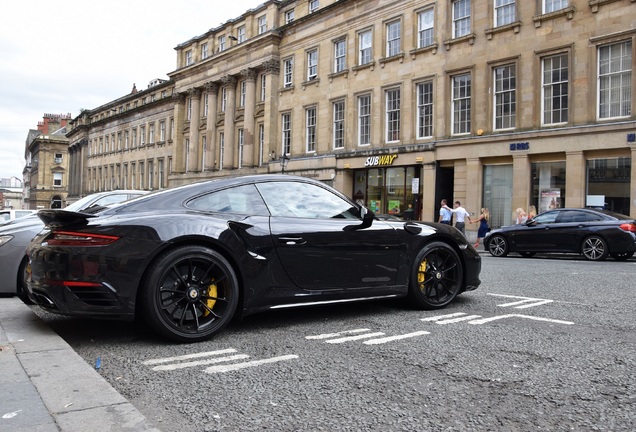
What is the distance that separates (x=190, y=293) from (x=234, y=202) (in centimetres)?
93

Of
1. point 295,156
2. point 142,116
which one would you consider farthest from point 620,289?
point 142,116

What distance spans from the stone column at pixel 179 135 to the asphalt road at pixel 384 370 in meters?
46.1

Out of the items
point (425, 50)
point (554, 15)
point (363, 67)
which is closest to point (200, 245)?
point (554, 15)

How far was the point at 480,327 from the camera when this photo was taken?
15.6 ft

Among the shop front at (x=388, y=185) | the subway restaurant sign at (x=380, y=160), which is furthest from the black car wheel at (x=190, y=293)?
the subway restaurant sign at (x=380, y=160)

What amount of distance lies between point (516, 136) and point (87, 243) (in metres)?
21.3

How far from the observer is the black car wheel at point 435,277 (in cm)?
548

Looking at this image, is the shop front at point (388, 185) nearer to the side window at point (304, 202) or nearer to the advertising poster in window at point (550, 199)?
the advertising poster in window at point (550, 199)

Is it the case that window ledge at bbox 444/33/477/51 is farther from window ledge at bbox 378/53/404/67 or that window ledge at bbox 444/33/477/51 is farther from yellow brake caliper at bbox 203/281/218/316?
yellow brake caliper at bbox 203/281/218/316

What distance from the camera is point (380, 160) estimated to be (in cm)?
2847

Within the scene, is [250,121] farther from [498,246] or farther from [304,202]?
[304,202]

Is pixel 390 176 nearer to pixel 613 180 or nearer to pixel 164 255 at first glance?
pixel 613 180

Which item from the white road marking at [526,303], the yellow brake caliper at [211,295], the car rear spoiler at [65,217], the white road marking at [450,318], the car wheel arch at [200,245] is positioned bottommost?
the white road marking at [450,318]

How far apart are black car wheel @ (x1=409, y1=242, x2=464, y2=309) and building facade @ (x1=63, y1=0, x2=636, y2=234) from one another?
1670cm
